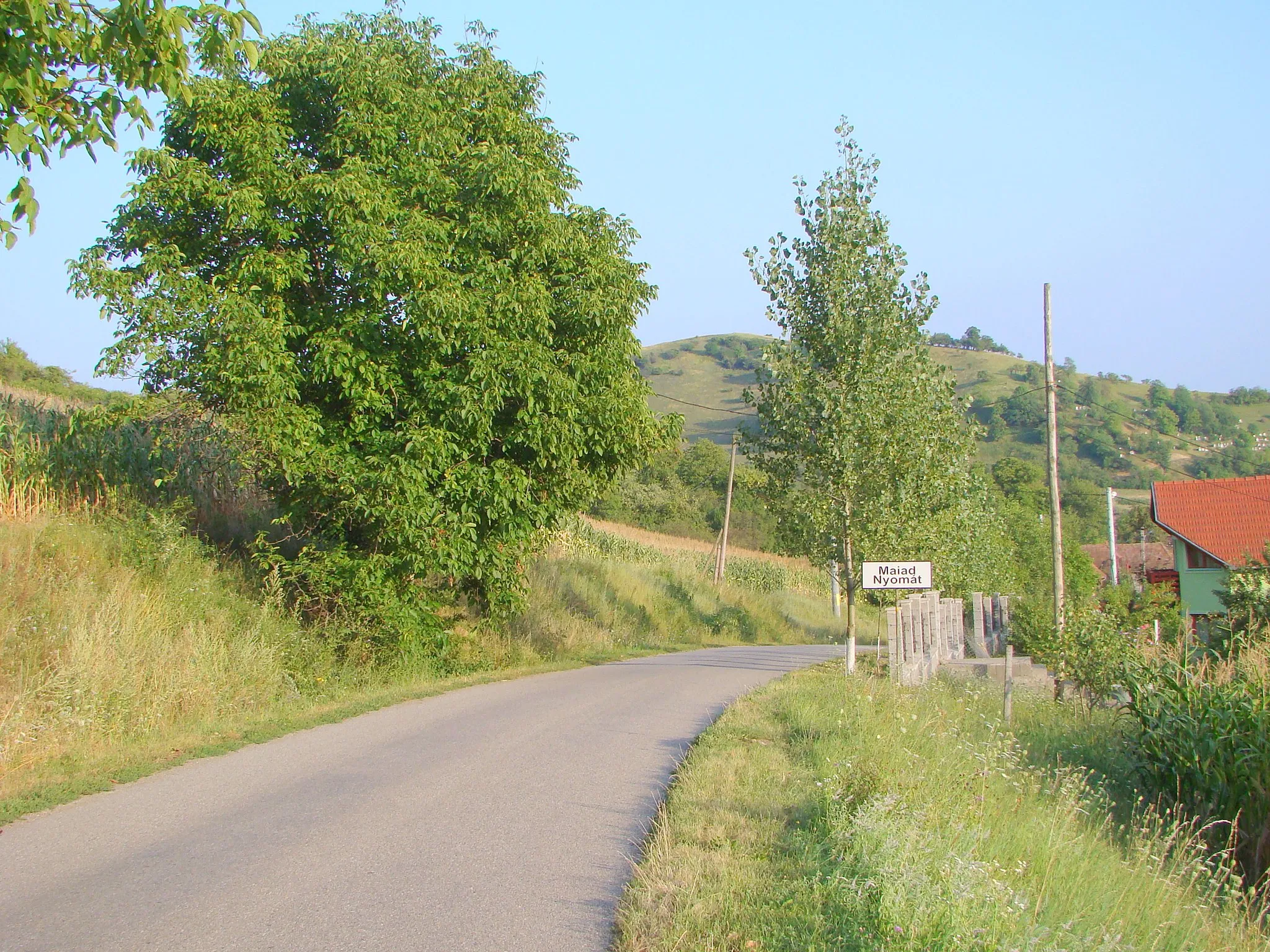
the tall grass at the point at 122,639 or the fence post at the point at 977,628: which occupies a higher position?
the tall grass at the point at 122,639

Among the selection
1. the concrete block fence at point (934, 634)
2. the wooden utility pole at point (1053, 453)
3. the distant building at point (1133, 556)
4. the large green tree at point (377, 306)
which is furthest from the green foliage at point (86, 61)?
the distant building at point (1133, 556)

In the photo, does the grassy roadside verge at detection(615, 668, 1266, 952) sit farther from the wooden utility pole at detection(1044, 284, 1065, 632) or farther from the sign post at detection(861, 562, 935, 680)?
the wooden utility pole at detection(1044, 284, 1065, 632)

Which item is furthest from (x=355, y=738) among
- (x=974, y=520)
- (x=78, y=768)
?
(x=974, y=520)

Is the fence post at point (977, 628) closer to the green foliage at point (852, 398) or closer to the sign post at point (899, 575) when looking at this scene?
the green foliage at point (852, 398)

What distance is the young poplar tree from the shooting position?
54.4 ft

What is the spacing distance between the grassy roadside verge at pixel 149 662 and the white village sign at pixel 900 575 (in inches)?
234

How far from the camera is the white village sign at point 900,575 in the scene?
49.0 feet

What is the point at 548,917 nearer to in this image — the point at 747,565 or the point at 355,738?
the point at 355,738

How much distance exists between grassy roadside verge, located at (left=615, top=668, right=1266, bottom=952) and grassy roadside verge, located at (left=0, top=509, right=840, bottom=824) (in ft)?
15.7

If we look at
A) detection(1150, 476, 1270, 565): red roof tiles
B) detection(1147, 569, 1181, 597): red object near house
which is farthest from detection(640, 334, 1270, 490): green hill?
detection(1150, 476, 1270, 565): red roof tiles

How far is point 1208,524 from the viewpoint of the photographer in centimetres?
4078

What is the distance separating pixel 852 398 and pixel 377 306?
735 centimetres

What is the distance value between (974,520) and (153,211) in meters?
21.7

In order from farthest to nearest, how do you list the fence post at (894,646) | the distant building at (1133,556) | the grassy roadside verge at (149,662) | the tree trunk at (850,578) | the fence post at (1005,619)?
the distant building at (1133,556), the fence post at (1005,619), the tree trunk at (850,578), the fence post at (894,646), the grassy roadside verge at (149,662)
